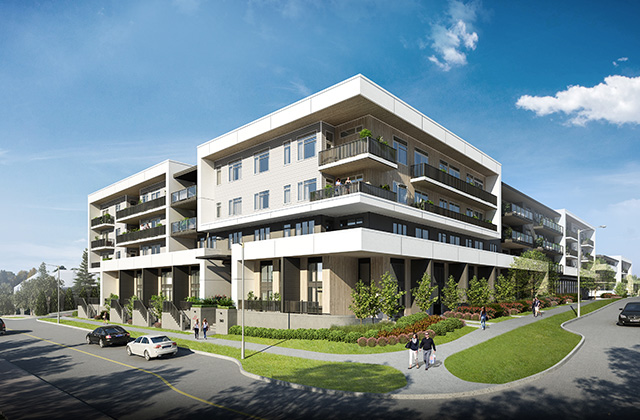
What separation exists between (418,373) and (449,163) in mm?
32557

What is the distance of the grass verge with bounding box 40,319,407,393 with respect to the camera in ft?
59.3

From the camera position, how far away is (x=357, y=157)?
109 feet

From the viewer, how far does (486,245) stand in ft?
180

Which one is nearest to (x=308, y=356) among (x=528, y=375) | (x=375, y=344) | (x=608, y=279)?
(x=375, y=344)

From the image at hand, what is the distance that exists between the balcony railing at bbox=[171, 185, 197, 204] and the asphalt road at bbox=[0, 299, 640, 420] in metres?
25.3

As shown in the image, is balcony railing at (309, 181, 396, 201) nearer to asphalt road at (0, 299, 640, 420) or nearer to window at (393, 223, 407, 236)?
window at (393, 223, 407, 236)

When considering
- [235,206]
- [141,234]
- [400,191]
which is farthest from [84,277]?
[400,191]

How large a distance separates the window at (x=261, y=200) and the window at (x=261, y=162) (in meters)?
2.22

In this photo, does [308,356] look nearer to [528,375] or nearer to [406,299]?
[528,375]

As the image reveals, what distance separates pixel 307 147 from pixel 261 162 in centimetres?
648

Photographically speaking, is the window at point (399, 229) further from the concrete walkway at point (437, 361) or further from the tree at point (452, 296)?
the concrete walkway at point (437, 361)

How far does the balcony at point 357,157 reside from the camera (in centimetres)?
3325

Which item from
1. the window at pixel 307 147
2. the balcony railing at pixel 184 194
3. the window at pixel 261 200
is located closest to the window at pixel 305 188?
the window at pixel 307 147

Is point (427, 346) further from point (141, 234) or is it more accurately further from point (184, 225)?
point (141, 234)
